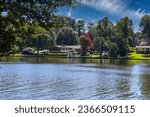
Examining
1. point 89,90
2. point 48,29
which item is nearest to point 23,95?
point 89,90

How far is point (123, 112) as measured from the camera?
32.9 ft

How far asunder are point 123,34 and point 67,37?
89.5 feet

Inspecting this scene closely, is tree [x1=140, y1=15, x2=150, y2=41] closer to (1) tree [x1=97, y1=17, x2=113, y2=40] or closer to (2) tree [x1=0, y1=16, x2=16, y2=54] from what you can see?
(1) tree [x1=97, y1=17, x2=113, y2=40]

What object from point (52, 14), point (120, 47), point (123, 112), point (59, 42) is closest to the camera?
point (123, 112)

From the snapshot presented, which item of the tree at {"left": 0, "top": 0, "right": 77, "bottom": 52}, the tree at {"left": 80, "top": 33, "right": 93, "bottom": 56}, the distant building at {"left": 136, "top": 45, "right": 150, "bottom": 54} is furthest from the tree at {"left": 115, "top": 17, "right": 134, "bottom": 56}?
the tree at {"left": 0, "top": 0, "right": 77, "bottom": 52}

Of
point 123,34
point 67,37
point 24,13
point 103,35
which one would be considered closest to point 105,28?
point 103,35

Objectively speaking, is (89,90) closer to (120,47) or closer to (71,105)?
(71,105)

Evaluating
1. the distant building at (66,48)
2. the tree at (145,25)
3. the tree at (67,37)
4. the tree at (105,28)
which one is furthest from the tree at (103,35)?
the tree at (145,25)

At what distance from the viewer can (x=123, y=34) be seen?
397ft

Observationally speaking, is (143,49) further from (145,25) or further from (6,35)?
(6,35)

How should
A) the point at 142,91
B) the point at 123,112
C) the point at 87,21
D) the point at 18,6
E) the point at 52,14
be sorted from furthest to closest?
the point at 87,21, the point at 142,91, the point at 52,14, the point at 18,6, the point at 123,112

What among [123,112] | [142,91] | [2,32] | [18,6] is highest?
[18,6]

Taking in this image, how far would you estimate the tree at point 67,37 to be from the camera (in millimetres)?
133575

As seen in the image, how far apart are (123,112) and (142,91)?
24390 mm
